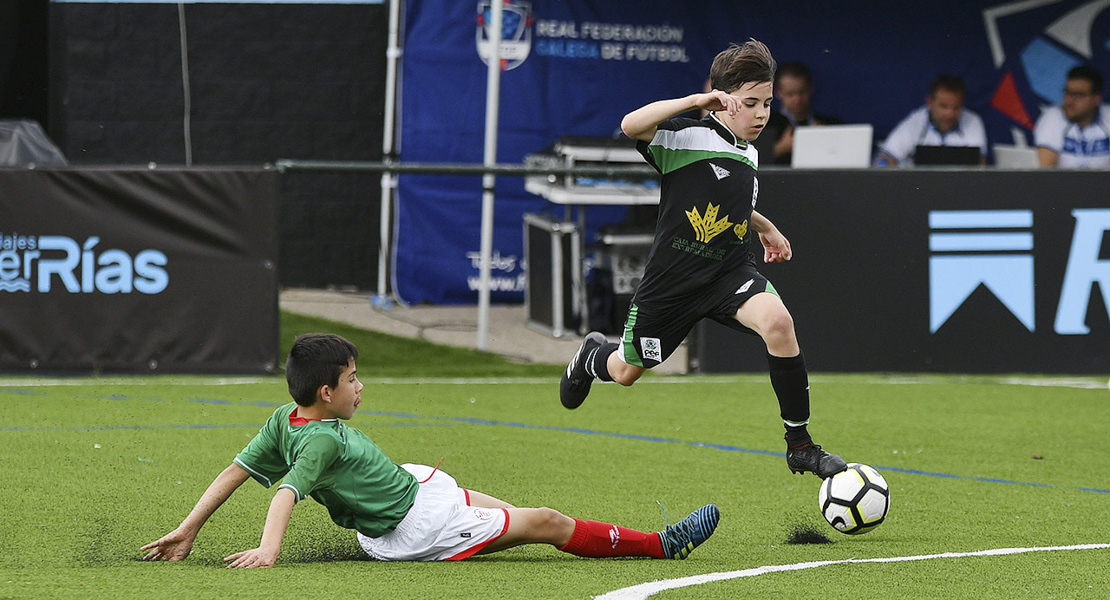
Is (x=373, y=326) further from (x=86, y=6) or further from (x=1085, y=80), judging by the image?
(x=1085, y=80)

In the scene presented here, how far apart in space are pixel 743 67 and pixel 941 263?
554 cm

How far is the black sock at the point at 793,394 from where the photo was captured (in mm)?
5586

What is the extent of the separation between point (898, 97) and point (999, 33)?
1303 mm

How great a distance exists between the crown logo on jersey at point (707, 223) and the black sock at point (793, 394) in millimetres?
588

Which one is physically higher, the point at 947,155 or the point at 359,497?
the point at 947,155

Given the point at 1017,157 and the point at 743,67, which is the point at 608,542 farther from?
the point at 1017,157

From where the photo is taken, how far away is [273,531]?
4363 millimetres

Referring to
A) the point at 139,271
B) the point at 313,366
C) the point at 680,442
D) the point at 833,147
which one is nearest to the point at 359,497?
the point at 313,366

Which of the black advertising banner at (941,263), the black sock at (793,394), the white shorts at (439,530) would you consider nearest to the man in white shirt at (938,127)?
the black advertising banner at (941,263)

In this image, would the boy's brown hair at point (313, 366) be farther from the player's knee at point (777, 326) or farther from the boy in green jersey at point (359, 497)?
the player's knee at point (777, 326)

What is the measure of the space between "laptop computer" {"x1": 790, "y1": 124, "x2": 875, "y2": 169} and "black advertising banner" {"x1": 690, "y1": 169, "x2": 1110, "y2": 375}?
0.82 meters

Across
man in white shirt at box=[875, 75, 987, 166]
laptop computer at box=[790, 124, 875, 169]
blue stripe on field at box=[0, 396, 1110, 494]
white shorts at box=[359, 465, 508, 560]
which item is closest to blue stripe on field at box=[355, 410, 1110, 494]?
blue stripe on field at box=[0, 396, 1110, 494]

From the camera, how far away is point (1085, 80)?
1430cm

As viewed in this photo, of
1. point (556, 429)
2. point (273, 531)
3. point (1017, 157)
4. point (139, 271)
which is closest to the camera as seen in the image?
point (273, 531)
